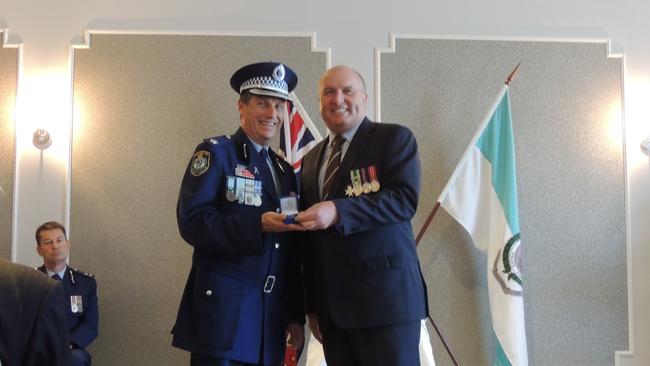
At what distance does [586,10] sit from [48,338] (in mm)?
3867

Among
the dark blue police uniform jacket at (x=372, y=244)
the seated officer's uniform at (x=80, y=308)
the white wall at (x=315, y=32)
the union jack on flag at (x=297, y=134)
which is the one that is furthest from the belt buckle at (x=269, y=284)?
the white wall at (x=315, y=32)

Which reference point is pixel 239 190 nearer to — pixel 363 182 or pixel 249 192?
pixel 249 192

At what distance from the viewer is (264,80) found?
6.71 feet

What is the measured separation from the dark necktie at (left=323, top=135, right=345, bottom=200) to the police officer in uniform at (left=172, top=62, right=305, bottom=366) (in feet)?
0.46

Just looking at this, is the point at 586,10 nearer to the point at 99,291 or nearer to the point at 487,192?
the point at 487,192

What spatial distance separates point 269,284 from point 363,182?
42cm

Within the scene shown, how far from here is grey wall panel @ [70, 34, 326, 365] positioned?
3.75 m

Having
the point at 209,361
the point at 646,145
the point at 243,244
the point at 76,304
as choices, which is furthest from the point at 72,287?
the point at 646,145

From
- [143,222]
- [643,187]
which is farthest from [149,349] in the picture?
[643,187]

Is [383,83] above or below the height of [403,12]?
below

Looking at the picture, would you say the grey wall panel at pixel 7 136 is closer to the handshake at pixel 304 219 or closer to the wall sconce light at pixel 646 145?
the handshake at pixel 304 219

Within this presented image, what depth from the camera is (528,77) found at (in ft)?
12.8

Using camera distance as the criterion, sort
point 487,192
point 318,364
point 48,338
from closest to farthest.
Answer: point 48,338 → point 318,364 → point 487,192

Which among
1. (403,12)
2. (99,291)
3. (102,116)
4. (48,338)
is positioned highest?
(403,12)
